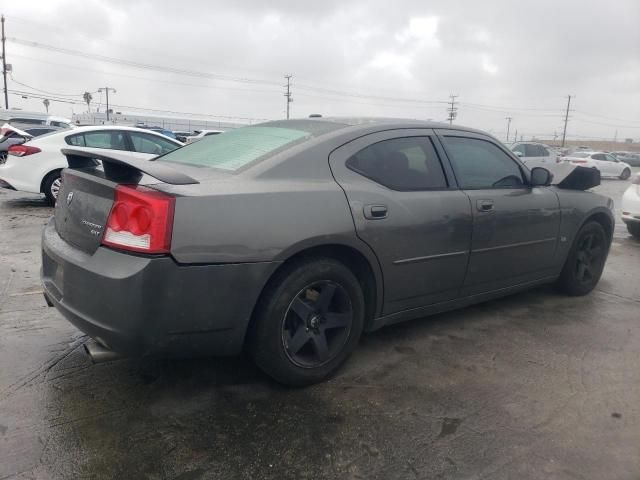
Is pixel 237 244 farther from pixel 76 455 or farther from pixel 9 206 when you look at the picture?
pixel 9 206

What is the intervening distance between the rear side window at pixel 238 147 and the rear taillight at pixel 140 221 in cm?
60

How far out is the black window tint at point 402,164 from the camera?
10.0ft

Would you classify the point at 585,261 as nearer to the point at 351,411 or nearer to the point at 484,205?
the point at 484,205

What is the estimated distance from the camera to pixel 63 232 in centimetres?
274

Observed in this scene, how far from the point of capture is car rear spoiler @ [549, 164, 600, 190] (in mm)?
4285

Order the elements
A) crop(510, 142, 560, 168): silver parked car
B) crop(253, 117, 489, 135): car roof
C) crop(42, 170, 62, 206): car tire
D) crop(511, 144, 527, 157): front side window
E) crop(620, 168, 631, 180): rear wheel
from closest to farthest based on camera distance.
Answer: crop(253, 117, 489, 135): car roof → crop(42, 170, 62, 206): car tire → crop(510, 142, 560, 168): silver parked car → crop(511, 144, 527, 157): front side window → crop(620, 168, 631, 180): rear wheel

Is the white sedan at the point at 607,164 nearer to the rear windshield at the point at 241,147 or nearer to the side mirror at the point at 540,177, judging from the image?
the side mirror at the point at 540,177

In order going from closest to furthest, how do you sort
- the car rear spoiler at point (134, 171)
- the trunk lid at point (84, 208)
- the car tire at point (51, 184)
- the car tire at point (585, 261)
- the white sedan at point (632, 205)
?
the car rear spoiler at point (134, 171)
the trunk lid at point (84, 208)
the car tire at point (585, 261)
the white sedan at point (632, 205)
the car tire at point (51, 184)

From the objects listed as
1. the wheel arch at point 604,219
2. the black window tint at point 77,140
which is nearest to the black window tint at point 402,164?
the wheel arch at point 604,219

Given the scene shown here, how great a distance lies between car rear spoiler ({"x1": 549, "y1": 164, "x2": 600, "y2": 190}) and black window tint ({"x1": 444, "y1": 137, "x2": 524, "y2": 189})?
548 millimetres

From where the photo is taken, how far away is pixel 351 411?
8.54 ft

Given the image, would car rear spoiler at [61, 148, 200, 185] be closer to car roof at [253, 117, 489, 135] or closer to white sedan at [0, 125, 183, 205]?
car roof at [253, 117, 489, 135]

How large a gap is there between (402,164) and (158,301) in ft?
5.76

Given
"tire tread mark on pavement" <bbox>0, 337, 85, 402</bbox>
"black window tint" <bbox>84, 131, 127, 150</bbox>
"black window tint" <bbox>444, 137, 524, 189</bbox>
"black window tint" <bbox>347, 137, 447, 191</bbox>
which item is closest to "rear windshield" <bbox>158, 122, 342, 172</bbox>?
"black window tint" <bbox>347, 137, 447, 191</bbox>
